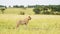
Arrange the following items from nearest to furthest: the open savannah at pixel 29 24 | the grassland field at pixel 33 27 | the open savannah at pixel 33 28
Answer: the open savannah at pixel 33 28 < the grassland field at pixel 33 27 < the open savannah at pixel 29 24

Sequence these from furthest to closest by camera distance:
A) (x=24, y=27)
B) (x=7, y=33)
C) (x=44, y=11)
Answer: (x=44, y=11) → (x=24, y=27) → (x=7, y=33)

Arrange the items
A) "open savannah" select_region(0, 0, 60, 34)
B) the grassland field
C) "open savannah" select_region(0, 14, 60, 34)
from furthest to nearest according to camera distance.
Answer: "open savannah" select_region(0, 0, 60, 34) → the grassland field → "open savannah" select_region(0, 14, 60, 34)

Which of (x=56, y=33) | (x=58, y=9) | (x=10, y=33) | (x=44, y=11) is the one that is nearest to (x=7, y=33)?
(x=10, y=33)

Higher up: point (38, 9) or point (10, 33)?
point (10, 33)

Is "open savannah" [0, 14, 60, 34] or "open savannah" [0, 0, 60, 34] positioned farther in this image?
"open savannah" [0, 0, 60, 34]

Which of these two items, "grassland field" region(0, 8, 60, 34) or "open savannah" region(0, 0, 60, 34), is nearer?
"grassland field" region(0, 8, 60, 34)

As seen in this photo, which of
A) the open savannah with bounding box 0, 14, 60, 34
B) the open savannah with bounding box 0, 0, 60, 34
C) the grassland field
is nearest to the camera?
the open savannah with bounding box 0, 14, 60, 34

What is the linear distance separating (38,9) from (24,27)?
3386 cm

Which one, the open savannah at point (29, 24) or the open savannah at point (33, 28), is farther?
the open savannah at point (29, 24)

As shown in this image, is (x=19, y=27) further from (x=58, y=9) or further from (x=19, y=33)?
(x=58, y=9)

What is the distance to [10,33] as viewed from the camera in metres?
11.9

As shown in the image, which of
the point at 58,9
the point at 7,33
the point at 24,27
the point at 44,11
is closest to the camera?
the point at 7,33

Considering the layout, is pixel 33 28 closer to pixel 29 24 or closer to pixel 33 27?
pixel 33 27

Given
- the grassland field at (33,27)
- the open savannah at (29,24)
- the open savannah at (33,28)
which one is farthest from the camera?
the open savannah at (29,24)
